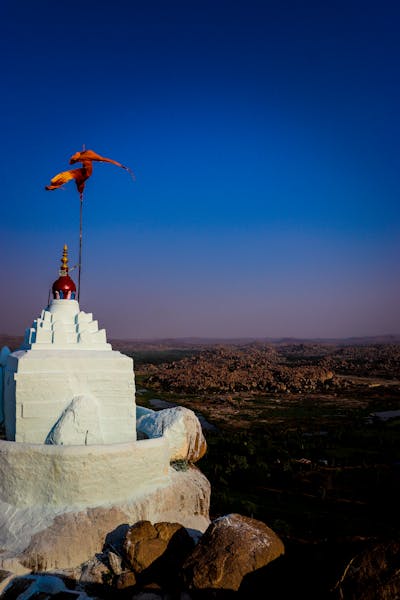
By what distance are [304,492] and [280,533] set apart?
508 cm

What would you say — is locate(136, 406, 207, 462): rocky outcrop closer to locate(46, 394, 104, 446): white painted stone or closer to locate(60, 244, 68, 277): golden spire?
locate(46, 394, 104, 446): white painted stone

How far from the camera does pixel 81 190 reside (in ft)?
43.6

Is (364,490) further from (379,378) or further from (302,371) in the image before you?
(379,378)

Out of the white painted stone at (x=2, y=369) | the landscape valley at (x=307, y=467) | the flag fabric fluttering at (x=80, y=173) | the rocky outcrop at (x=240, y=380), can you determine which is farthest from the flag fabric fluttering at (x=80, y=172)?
the rocky outcrop at (x=240, y=380)

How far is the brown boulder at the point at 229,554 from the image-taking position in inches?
268

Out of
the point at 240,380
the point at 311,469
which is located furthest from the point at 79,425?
the point at 240,380

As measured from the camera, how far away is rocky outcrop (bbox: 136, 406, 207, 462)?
11242 mm

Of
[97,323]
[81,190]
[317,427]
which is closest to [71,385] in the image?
[97,323]

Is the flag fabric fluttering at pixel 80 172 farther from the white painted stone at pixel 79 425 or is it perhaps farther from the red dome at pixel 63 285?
the white painted stone at pixel 79 425

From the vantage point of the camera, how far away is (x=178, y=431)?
11344 mm

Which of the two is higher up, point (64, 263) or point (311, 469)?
point (64, 263)

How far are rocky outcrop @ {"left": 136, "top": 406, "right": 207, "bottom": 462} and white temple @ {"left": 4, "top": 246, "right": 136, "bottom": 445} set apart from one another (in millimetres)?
843

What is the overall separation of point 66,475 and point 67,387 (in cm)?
206

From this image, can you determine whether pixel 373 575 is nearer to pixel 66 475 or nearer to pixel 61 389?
pixel 66 475
